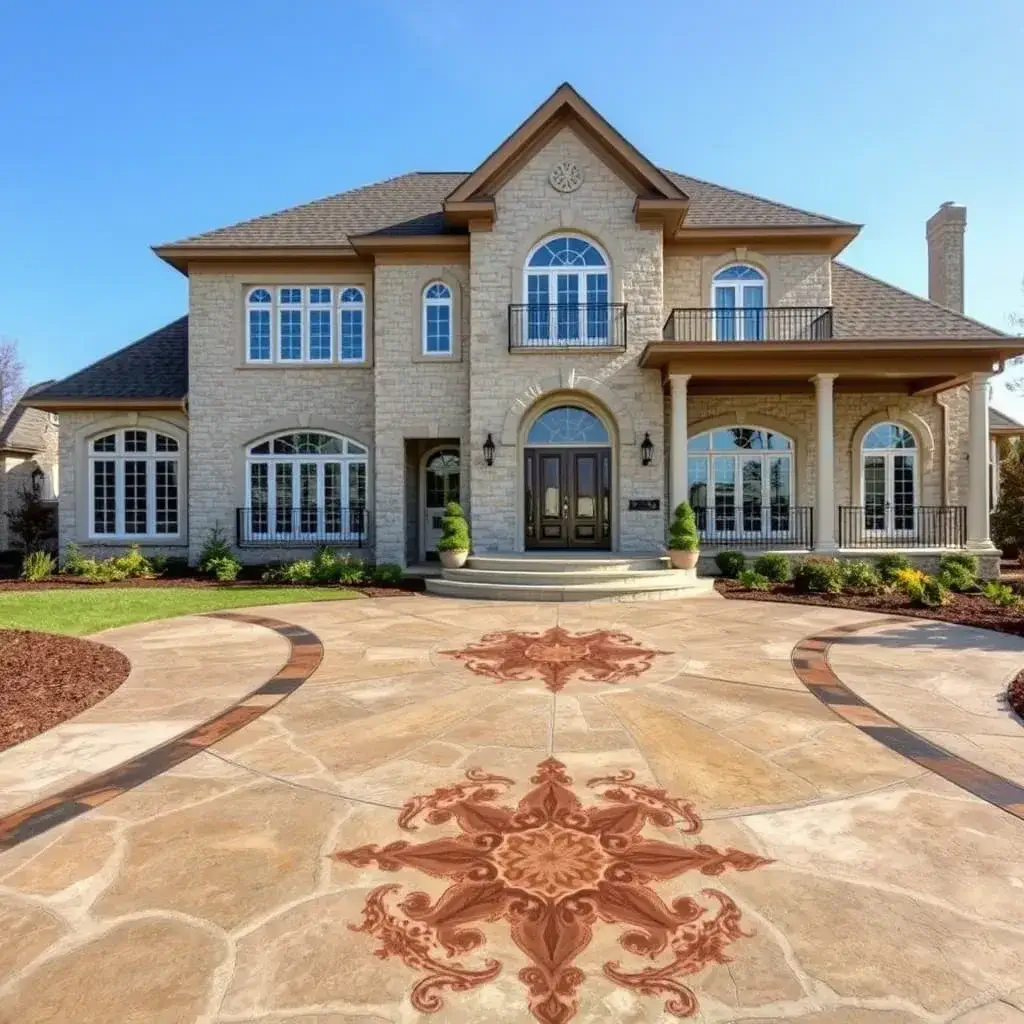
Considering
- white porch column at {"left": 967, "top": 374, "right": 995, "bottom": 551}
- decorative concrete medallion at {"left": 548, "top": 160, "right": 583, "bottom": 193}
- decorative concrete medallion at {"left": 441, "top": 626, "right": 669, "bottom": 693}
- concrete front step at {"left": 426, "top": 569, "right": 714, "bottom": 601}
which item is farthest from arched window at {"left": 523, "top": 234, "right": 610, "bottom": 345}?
decorative concrete medallion at {"left": 441, "top": 626, "right": 669, "bottom": 693}

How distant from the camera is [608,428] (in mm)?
14648

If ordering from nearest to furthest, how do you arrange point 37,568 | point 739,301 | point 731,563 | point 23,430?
point 731,563, point 37,568, point 739,301, point 23,430

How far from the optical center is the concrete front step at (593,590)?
11.4 meters

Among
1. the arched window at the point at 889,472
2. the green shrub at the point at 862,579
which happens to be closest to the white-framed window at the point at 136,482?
the green shrub at the point at 862,579

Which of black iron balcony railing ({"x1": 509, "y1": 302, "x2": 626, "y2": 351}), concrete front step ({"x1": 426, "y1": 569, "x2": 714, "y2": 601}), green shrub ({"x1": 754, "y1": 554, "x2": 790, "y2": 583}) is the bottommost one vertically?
concrete front step ({"x1": 426, "y1": 569, "x2": 714, "y2": 601})

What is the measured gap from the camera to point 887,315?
1517 centimetres

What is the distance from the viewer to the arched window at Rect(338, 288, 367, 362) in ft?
51.6

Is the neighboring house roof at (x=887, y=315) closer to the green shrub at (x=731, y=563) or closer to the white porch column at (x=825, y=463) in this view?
the white porch column at (x=825, y=463)

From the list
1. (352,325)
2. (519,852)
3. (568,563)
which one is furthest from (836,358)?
(519,852)

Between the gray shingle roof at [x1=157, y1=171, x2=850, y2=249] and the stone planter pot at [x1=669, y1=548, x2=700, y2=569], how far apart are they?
8.08 m

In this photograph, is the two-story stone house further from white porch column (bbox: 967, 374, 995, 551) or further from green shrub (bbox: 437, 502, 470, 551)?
green shrub (bbox: 437, 502, 470, 551)

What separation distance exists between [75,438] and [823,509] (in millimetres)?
18024

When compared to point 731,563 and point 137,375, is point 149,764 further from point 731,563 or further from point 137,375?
point 137,375

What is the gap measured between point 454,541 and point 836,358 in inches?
357
